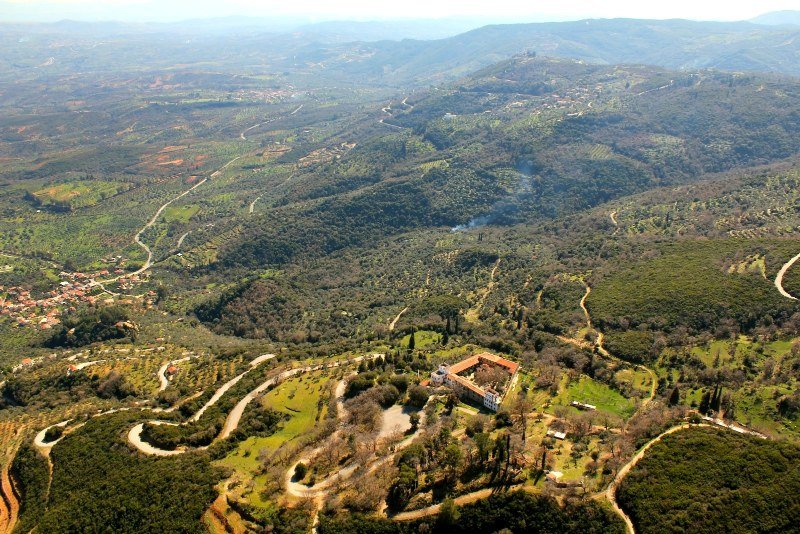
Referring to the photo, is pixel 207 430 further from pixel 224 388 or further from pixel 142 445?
pixel 224 388

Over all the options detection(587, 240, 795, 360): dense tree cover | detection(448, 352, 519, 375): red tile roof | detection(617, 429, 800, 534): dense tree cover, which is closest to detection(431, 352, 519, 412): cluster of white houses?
detection(448, 352, 519, 375): red tile roof

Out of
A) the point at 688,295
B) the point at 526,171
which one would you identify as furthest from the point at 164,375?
the point at 526,171

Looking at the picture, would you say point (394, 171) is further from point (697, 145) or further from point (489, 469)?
point (489, 469)

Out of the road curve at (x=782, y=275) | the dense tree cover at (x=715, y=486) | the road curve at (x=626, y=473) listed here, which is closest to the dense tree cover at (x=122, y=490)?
the road curve at (x=626, y=473)

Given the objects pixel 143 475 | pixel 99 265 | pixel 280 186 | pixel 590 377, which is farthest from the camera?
pixel 280 186

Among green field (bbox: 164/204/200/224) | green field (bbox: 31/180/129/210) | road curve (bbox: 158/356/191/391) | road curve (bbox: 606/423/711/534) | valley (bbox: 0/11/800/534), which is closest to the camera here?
road curve (bbox: 606/423/711/534)

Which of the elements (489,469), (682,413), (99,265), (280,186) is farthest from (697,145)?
(99,265)

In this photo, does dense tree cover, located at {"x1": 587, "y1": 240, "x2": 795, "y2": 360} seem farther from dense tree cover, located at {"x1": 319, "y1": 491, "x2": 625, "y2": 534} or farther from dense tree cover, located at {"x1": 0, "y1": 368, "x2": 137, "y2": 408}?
dense tree cover, located at {"x1": 0, "y1": 368, "x2": 137, "y2": 408}

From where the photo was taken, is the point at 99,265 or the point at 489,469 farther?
the point at 99,265
